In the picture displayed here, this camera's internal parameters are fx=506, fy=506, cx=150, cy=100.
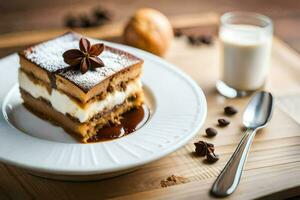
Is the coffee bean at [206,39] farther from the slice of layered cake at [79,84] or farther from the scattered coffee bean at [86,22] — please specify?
the slice of layered cake at [79,84]

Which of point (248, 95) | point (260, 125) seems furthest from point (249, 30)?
point (260, 125)

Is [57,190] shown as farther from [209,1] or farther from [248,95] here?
[209,1]

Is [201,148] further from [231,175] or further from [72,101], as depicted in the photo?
[72,101]

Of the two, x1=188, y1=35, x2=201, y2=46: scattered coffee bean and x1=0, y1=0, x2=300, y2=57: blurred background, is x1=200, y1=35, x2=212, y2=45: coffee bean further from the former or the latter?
x1=0, y1=0, x2=300, y2=57: blurred background

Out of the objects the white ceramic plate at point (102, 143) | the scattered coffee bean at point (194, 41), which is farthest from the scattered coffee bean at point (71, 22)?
the white ceramic plate at point (102, 143)

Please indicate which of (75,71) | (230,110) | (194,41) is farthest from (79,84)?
(194,41)
